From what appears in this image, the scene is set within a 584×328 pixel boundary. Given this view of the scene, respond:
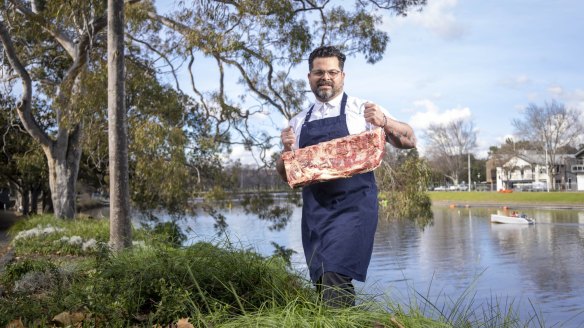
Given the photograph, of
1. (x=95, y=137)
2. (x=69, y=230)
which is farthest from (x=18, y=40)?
(x=69, y=230)

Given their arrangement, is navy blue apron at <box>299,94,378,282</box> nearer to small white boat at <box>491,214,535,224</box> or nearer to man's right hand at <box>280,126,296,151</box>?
man's right hand at <box>280,126,296,151</box>

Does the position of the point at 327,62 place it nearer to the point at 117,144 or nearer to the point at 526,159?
the point at 117,144

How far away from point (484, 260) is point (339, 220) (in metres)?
15.3


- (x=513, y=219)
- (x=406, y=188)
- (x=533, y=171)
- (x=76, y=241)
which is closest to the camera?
(x=76, y=241)

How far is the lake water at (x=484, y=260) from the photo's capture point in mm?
11133

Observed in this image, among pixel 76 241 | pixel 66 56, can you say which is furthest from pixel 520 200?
pixel 76 241

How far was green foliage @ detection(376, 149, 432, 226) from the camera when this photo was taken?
11.6 meters

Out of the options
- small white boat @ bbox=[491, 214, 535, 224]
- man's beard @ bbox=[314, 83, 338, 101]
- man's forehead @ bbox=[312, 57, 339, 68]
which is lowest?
small white boat @ bbox=[491, 214, 535, 224]

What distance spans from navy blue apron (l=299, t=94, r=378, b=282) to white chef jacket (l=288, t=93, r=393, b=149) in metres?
0.04

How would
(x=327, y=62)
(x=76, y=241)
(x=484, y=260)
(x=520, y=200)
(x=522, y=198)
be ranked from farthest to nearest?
(x=522, y=198) → (x=520, y=200) → (x=484, y=260) → (x=76, y=241) → (x=327, y=62)

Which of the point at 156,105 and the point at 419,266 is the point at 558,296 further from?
the point at 156,105

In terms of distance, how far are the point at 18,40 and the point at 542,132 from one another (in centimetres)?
5201

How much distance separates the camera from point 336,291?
2.97 meters

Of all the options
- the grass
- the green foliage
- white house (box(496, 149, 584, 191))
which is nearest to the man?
the grass
